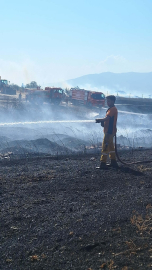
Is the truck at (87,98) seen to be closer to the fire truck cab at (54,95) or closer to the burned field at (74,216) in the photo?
the fire truck cab at (54,95)

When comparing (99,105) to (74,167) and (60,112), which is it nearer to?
(60,112)

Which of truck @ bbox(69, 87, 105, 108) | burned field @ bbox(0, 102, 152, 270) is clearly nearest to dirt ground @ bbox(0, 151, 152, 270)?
burned field @ bbox(0, 102, 152, 270)

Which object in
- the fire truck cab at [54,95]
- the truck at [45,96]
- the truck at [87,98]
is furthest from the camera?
the truck at [87,98]

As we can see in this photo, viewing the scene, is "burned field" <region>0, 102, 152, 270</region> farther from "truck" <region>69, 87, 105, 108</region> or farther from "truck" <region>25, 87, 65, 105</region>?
"truck" <region>69, 87, 105, 108</region>

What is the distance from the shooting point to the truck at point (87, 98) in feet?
121

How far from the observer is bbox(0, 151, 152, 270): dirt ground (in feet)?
12.1

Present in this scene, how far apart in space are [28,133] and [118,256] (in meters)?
14.2

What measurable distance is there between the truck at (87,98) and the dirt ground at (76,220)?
95.8 ft

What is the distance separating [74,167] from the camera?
28.2ft

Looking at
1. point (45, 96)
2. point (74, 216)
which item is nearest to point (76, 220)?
A: point (74, 216)

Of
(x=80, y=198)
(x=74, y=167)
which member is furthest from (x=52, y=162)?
(x=80, y=198)

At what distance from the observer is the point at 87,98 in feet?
127

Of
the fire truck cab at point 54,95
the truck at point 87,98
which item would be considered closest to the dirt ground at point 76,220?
A: the fire truck cab at point 54,95

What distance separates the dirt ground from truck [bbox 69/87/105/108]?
2921 cm
